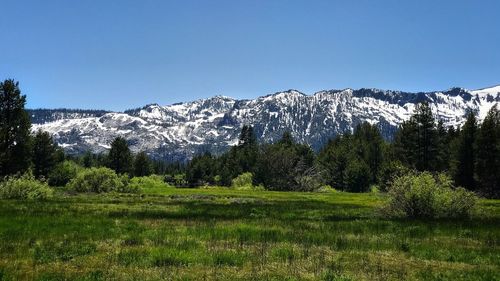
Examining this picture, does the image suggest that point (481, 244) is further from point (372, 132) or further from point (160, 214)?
point (372, 132)

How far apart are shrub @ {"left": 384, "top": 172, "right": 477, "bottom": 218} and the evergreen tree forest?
36.6 ft

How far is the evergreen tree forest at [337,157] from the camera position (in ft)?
267

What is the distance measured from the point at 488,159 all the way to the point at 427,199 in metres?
58.3

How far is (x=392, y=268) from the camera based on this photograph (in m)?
16.4

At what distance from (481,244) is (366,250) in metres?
7.05

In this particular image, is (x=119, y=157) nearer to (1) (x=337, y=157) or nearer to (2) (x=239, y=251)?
(1) (x=337, y=157)

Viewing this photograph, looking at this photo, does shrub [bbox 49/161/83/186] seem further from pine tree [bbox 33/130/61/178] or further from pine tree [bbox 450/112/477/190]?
pine tree [bbox 450/112/477/190]

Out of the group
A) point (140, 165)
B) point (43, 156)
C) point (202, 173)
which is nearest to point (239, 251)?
point (43, 156)

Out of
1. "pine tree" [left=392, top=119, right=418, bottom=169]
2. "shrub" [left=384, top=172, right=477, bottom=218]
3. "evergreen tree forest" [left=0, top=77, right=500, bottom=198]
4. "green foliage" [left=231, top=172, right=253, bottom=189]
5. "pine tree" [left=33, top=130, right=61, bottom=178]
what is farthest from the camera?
"green foliage" [left=231, top=172, right=253, bottom=189]

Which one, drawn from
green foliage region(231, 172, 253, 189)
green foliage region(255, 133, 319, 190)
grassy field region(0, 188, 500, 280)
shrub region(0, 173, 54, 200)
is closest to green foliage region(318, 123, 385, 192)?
green foliage region(255, 133, 319, 190)

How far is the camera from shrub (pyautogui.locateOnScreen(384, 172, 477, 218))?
36219 mm

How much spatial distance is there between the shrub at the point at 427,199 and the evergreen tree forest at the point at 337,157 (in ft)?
36.6

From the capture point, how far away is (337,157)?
14088 cm

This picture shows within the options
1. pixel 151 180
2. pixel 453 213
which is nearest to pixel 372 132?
pixel 151 180
